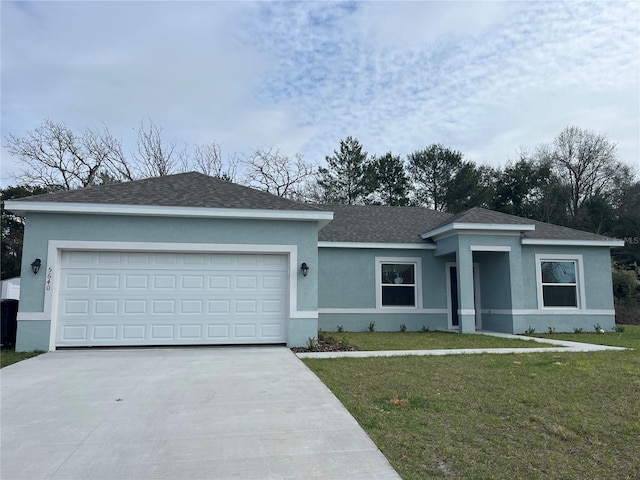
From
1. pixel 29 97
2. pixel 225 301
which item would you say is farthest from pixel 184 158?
pixel 225 301

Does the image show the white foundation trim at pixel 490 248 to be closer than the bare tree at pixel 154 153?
Yes

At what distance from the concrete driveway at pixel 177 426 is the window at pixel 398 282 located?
781 cm

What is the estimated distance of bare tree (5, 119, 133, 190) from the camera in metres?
26.0

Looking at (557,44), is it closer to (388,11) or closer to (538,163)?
(388,11)

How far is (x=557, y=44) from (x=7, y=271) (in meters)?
32.2

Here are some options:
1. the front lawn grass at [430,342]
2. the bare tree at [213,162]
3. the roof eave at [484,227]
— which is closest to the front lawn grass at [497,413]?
the front lawn grass at [430,342]

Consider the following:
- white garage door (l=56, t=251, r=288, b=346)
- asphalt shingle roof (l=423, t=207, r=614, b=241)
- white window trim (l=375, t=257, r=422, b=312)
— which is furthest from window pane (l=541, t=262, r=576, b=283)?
white garage door (l=56, t=251, r=288, b=346)

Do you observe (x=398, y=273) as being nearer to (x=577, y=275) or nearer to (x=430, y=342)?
(x=430, y=342)

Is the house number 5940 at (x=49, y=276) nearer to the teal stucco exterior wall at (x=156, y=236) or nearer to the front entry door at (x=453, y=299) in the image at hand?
the teal stucco exterior wall at (x=156, y=236)

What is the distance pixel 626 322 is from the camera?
76.1 feet

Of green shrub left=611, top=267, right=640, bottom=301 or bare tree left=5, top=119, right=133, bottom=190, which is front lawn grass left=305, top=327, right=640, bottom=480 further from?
bare tree left=5, top=119, right=133, bottom=190

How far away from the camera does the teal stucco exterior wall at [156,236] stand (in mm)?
9664

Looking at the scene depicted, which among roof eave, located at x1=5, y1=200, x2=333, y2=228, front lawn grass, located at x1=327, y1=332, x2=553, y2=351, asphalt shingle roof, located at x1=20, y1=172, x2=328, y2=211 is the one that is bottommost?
front lawn grass, located at x1=327, y1=332, x2=553, y2=351

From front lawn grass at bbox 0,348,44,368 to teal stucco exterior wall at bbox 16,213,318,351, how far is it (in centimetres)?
27
